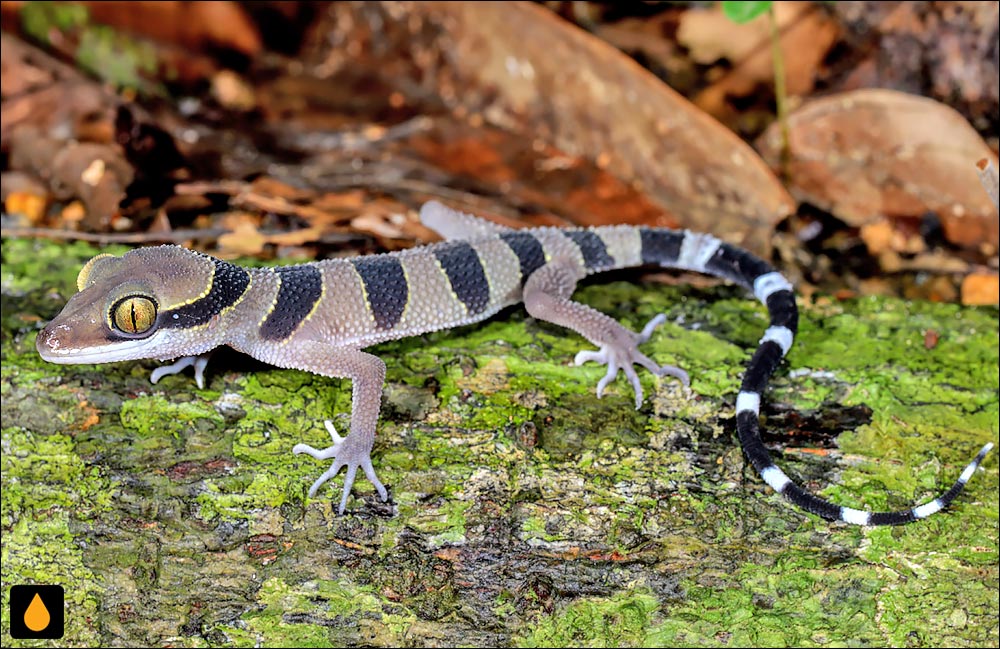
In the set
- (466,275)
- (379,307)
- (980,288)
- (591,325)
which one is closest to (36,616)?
(379,307)

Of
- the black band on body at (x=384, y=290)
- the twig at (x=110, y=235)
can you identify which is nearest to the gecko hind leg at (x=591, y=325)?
the black band on body at (x=384, y=290)

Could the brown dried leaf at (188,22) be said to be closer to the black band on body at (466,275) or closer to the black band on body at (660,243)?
the black band on body at (466,275)

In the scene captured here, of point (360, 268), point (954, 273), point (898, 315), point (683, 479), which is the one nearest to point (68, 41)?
point (360, 268)

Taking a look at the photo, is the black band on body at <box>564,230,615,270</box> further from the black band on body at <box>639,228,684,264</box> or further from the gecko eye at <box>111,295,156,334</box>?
the gecko eye at <box>111,295,156,334</box>

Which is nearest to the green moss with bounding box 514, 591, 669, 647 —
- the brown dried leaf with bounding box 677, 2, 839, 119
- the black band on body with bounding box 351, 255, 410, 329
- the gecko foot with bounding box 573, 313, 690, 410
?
the gecko foot with bounding box 573, 313, 690, 410

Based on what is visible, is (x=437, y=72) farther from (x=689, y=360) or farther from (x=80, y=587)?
(x=80, y=587)
